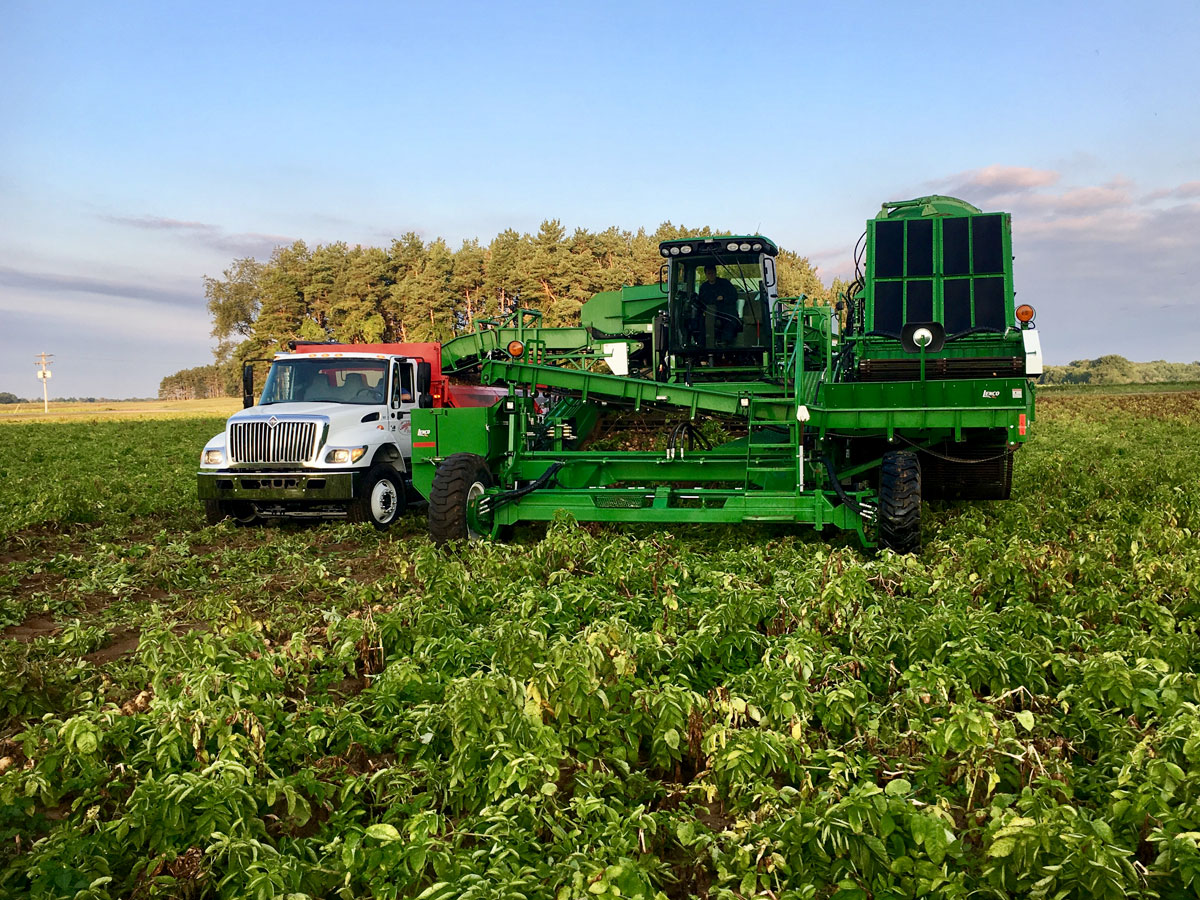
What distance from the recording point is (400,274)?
220ft

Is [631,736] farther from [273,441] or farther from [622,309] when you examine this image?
[622,309]

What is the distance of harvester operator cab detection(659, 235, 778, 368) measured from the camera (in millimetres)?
13062

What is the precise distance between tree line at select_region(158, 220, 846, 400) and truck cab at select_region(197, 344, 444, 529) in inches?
1531

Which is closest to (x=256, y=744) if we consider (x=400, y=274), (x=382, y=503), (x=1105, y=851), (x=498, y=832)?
(x=498, y=832)

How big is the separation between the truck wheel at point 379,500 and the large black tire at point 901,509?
21.1 feet

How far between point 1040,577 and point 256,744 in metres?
5.44

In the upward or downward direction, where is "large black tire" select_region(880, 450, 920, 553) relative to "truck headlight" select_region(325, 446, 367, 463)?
downward

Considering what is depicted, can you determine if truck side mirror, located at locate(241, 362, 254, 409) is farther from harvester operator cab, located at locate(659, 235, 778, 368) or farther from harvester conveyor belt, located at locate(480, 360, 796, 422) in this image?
harvester operator cab, located at locate(659, 235, 778, 368)

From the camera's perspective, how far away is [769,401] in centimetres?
930

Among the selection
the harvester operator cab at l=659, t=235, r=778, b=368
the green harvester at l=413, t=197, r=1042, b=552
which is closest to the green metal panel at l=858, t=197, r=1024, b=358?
the green harvester at l=413, t=197, r=1042, b=552

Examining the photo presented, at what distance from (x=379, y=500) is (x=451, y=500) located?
301cm

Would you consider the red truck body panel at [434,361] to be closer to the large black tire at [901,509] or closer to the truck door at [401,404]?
the truck door at [401,404]

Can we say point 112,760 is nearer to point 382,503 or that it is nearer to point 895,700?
point 895,700

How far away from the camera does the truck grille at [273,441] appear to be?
1153 cm
